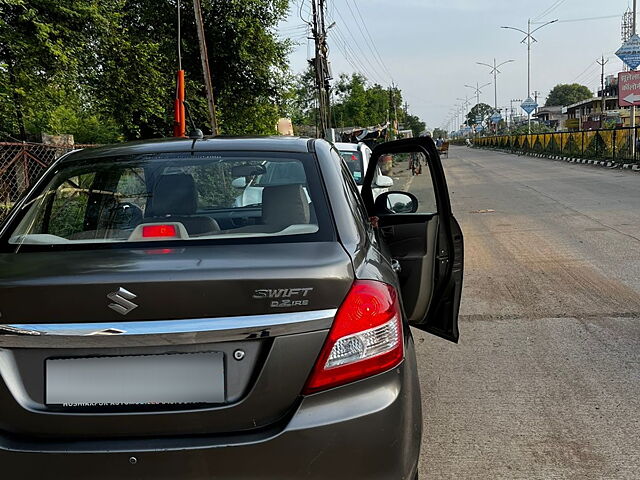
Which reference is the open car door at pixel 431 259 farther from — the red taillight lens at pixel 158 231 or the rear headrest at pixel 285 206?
the red taillight lens at pixel 158 231

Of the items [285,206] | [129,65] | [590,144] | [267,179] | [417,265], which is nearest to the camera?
[285,206]

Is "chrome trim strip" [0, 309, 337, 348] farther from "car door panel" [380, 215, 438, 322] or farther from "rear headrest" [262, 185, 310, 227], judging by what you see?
"car door panel" [380, 215, 438, 322]

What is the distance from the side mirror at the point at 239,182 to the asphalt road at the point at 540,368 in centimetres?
168

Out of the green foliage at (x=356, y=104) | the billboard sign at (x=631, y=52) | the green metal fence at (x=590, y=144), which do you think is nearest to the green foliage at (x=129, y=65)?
the billboard sign at (x=631, y=52)

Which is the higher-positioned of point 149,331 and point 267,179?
point 267,179

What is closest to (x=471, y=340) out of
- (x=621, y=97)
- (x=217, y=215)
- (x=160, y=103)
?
(x=217, y=215)

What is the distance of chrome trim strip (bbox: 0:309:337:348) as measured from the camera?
185 centimetres

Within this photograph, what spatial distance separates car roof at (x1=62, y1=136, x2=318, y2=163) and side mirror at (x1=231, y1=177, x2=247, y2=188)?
430 millimetres

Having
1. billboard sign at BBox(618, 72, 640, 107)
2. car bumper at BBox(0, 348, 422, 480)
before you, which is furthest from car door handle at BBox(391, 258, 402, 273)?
billboard sign at BBox(618, 72, 640, 107)

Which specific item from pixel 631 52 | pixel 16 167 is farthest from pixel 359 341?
pixel 631 52

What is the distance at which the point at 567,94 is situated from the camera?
14825 centimetres

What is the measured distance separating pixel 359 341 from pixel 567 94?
16133 centimetres

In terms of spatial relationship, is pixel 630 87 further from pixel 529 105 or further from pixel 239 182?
pixel 529 105

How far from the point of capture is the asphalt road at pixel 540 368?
121 inches
